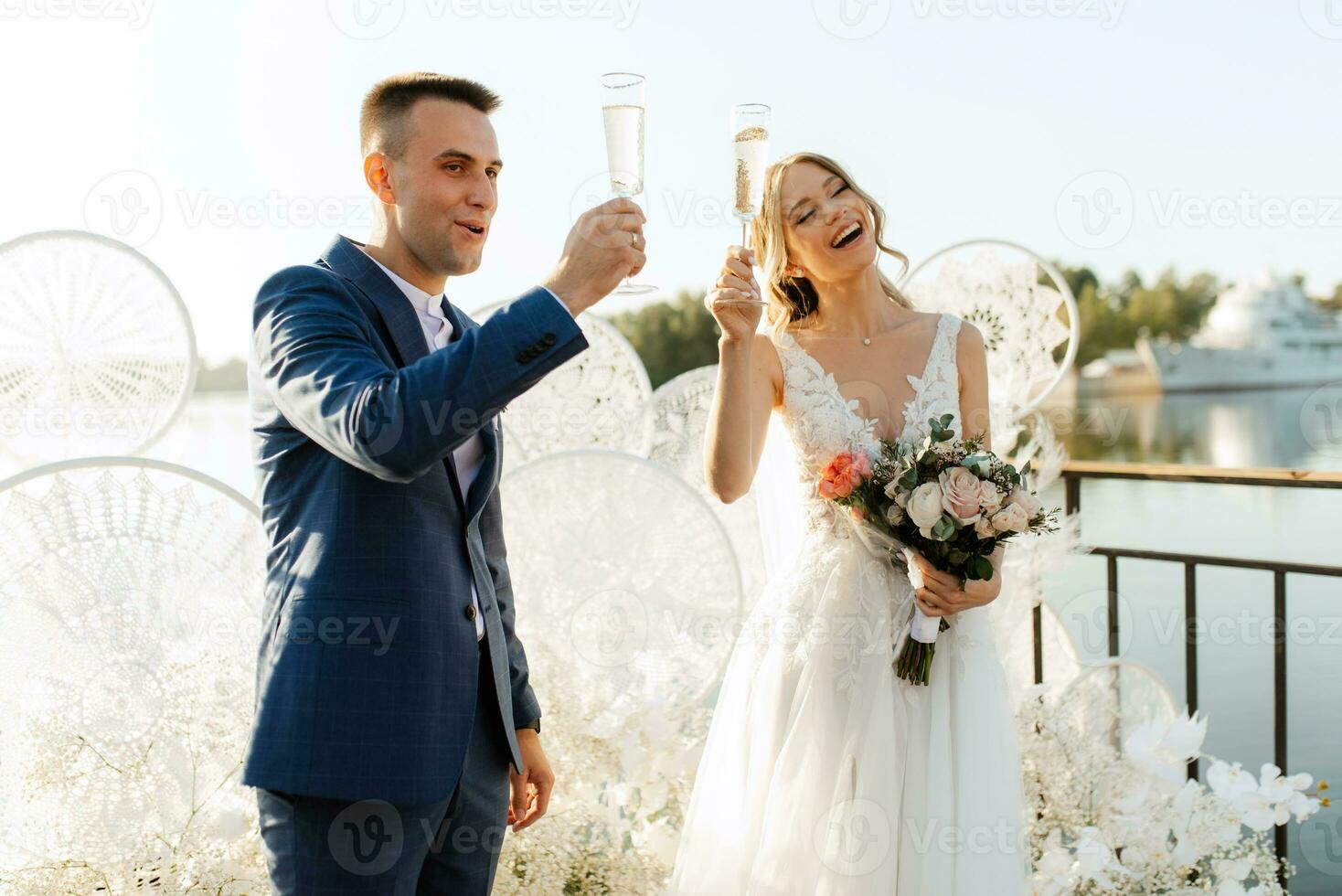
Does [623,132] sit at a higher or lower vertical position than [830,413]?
higher

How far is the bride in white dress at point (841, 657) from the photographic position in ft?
6.50

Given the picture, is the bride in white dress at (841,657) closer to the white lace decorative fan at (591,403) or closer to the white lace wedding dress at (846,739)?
the white lace wedding dress at (846,739)

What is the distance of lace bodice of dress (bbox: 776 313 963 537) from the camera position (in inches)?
84.6

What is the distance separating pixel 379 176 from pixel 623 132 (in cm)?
39

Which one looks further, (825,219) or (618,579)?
(618,579)

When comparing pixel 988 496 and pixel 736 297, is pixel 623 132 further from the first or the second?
pixel 988 496

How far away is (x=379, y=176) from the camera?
1.52 metres

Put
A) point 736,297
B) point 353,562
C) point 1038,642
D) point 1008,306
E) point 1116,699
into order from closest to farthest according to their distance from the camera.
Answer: point 353,562
point 736,297
point 1116,699
point 1008,306
point 1038,642

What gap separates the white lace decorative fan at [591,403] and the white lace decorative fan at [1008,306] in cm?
95

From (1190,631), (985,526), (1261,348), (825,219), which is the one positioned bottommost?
(1261,348)

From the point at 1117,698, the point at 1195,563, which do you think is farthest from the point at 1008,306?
the point at 1117,698

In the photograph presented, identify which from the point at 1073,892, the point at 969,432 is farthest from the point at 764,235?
the point at 1073,892

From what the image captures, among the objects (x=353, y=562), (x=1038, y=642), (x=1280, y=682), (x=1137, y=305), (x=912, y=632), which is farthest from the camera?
(x=1137, y=305)

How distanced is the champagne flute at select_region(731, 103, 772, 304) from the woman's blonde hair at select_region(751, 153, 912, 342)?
493 millimetres
